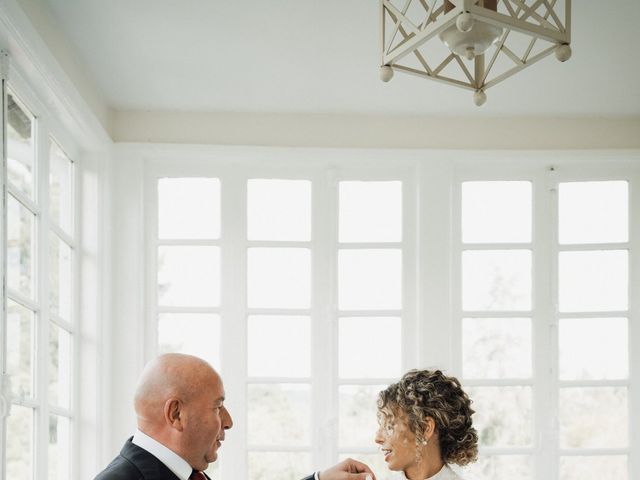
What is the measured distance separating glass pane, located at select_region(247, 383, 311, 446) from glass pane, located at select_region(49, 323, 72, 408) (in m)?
0.93

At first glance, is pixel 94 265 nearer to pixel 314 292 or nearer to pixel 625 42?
pixel 314 292

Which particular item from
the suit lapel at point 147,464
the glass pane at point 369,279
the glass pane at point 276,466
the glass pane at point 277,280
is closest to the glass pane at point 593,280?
the glass pane at point 369,279

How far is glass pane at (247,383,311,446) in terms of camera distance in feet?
16.9

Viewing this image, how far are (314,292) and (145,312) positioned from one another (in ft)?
2.83

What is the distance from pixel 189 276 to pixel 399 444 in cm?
237

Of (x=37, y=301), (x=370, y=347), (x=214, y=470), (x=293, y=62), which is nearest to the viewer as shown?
(x=37, y=301)

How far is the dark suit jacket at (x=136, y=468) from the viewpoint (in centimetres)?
257

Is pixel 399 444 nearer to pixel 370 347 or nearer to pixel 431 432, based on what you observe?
pixel 431 432

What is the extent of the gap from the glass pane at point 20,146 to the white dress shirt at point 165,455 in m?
1.39

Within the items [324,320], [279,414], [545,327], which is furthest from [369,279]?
[545,327]

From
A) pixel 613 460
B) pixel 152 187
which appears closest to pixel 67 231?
pixel 152 187

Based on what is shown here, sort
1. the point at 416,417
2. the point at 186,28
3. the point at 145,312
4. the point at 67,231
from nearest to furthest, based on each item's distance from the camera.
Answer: the point at 416,417, the point at 186,28, the point at 67,231, the point at 145,312

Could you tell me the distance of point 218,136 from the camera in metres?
5.20

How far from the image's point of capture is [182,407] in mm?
2748
